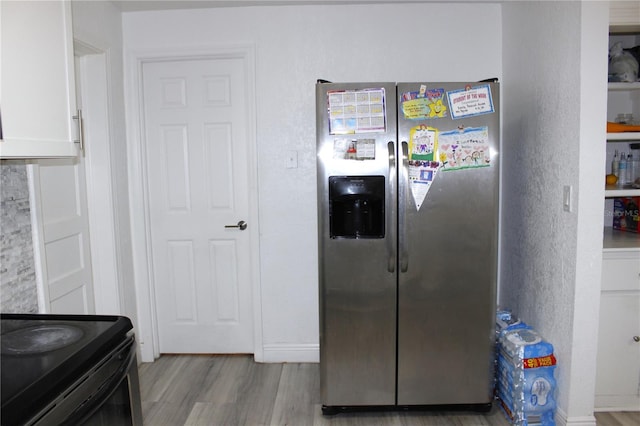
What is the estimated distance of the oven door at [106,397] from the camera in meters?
1.09

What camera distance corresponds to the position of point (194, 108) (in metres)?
2.97

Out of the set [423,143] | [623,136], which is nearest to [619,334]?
[623,136]

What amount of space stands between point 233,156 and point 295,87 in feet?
2.05

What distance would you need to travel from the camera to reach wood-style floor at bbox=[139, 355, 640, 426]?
7.66 ft

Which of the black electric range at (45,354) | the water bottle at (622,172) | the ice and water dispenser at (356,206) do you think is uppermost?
A: the water bottle at (622,172)

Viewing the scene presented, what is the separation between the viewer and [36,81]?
1.38 metres

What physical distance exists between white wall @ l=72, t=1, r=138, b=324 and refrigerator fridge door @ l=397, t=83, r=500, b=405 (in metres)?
1.77

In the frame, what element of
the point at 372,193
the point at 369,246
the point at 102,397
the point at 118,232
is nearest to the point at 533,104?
the point at 372,193

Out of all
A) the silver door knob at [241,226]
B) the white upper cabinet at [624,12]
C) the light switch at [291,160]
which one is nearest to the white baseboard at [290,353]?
the silver door knob at [241,226]

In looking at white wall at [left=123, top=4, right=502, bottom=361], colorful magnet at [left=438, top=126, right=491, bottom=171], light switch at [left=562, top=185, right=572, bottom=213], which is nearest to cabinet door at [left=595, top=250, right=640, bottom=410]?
light switch at [left=562, top=185, right=572, bottom=213]

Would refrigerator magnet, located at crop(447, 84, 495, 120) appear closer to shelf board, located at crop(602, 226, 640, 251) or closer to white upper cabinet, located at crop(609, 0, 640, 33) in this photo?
white upper cabinet, located at crop(609, 0, 640, 33)

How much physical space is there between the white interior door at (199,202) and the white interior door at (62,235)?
0.51 meters

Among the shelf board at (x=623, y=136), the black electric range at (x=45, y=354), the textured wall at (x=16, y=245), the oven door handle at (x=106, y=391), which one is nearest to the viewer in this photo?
the black electric range at (x=45, y=354)

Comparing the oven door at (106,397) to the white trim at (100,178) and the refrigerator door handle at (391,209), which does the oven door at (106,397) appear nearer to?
the refrigerator door handle at (391,209)
